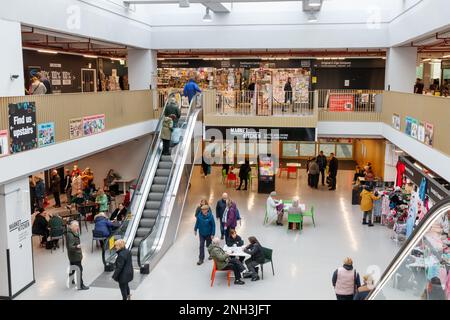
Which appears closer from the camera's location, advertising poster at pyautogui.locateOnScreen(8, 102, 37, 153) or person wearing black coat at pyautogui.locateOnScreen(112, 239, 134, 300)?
person wearing black coat at pyautogui.locateOnScreen(112, 239, 134, 300)

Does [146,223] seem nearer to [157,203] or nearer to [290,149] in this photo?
[157,203]

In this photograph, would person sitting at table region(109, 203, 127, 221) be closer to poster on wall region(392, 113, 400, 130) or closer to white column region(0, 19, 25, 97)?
white column region(0, 19, 25, 97)

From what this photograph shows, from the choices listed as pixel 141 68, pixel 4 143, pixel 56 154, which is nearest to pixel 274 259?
pixel 56 154

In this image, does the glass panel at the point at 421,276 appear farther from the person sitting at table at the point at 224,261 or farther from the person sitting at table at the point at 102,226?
the person sitting at table at the point at 102,226

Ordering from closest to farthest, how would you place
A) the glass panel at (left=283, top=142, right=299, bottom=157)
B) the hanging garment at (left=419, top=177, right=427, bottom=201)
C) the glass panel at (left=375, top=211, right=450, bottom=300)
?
the glass panel at (left=375, top=211, right=450, bottom=300)
the hanging garment at (left=419, top=177, right=427, bottom=201)
the glass panel at (left=283, top=142, right=299, bottom=157)

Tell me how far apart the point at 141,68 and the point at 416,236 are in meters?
21.2

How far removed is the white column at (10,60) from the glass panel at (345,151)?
2507cm

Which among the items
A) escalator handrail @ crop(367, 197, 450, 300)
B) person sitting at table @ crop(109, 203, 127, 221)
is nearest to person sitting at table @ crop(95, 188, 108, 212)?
person sitting at table @ crop(109, 203, 127, 221)

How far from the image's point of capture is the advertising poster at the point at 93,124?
14852 millimetres

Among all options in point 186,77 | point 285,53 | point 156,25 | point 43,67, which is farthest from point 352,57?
point 43,67

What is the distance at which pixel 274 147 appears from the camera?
2728 cm

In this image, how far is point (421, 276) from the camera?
12.8ft

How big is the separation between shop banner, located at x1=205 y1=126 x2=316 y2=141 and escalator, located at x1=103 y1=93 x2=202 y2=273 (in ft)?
5.20

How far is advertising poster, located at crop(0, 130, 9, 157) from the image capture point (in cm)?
1052
